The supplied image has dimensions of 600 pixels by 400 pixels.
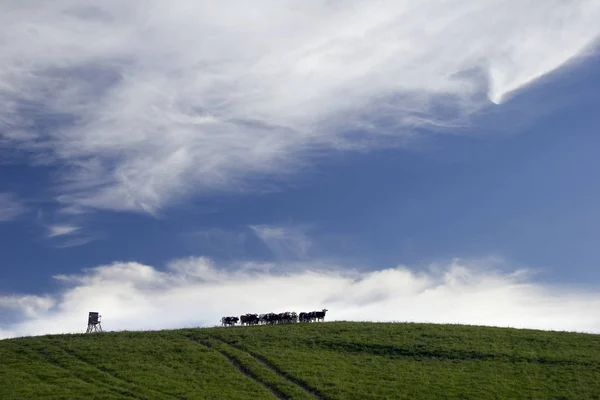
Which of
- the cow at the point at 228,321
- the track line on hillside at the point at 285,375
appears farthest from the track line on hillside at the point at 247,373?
the cow at the point at 228,321

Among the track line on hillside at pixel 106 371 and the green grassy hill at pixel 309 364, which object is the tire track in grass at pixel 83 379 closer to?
the green grassy hill at pixel 309 364

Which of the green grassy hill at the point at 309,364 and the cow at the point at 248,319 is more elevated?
the cow at the point at 248,319

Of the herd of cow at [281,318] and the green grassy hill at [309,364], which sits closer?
the green grassy hill at [309,364]

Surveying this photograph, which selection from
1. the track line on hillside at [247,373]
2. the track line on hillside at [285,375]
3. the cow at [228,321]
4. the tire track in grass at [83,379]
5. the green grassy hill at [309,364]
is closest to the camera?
the tire track in grass at [83,379]

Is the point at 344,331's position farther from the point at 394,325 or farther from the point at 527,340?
the point at 527,340

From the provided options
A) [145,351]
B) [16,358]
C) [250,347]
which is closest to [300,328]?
[250,347]

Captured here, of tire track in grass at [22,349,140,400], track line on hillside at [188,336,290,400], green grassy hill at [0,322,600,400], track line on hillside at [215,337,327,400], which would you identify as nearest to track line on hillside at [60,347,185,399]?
green grassy hill at [0,322,600,400]

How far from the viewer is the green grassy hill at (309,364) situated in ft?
148

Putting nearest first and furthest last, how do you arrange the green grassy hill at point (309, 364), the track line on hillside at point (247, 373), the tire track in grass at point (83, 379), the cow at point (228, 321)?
1. the tire track in grass at point (83, 379)
2. the track line on hillside at point (247, 373)
3. the green grassy hill at point (309, 364)
4. the cow at point (228, 321)

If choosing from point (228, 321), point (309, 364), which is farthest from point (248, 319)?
point (309, 364)

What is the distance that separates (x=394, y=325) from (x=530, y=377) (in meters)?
17.3

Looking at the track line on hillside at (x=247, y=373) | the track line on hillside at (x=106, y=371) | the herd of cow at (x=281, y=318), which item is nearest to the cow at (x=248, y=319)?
the herd of cow at (x=281, y=318)

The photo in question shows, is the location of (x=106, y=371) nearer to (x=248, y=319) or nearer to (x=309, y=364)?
(x=309, y=364)

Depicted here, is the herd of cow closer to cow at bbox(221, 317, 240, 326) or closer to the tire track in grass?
cow at bbox(221, 317, 240, 326)
